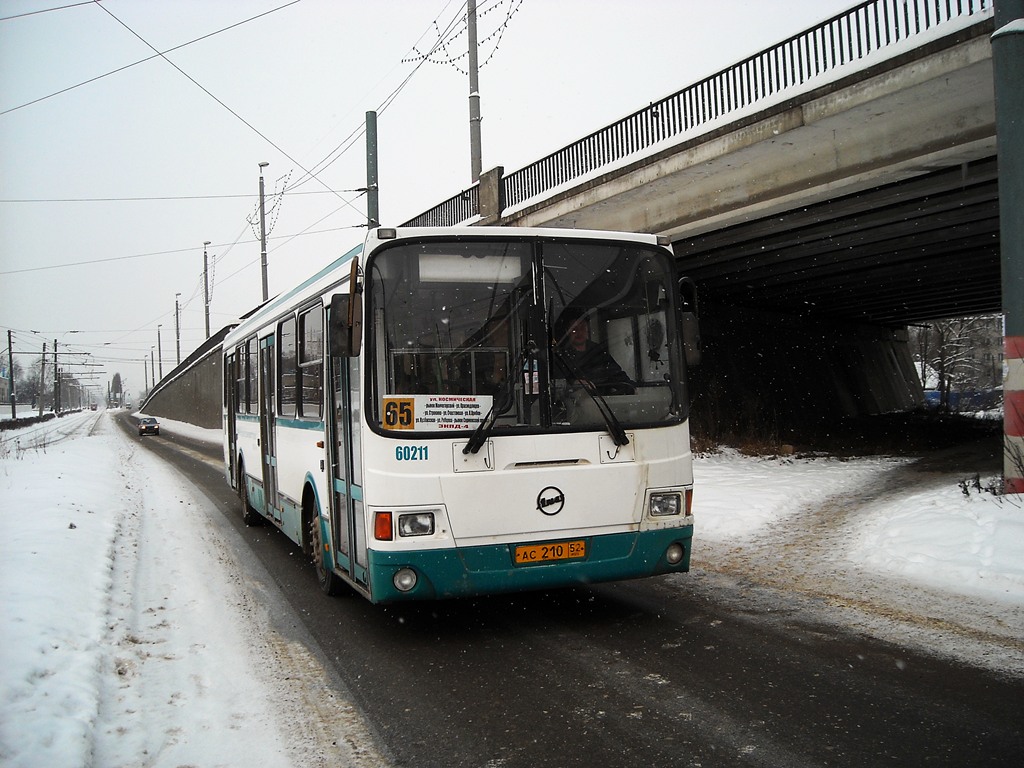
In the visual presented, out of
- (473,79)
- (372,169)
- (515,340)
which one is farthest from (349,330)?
(473,79)

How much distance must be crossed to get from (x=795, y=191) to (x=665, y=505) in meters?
8.98

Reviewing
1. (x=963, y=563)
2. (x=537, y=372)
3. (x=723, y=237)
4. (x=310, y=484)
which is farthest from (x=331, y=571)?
(x=723, y=237)

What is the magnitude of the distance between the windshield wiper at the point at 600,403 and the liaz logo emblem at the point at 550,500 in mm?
566

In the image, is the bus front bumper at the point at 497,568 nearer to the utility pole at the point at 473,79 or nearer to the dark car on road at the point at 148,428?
the utility pole at the point at 473,79

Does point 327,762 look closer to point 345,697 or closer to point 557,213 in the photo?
point 345,697

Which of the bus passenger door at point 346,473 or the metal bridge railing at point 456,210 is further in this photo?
the metal bridge railing at point 456,210

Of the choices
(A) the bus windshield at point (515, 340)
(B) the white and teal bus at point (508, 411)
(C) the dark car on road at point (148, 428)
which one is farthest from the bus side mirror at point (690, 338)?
(C) the dark car on road at point (148, 428)

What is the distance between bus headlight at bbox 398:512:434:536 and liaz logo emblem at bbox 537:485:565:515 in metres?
0.75

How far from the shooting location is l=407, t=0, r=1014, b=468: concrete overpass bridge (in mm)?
11391

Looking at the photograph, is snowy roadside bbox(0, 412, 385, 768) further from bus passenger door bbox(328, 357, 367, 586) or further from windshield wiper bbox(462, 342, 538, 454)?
windshield wiper bbox(462, 342, 538, 454)

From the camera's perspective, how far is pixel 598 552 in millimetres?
5930

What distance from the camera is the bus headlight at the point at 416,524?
5.58 meters

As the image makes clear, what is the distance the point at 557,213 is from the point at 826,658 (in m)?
14.3

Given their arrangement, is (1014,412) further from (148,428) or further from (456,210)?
(148,428)
